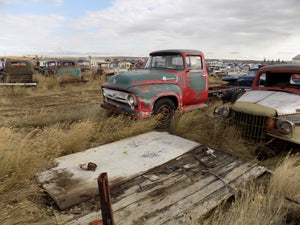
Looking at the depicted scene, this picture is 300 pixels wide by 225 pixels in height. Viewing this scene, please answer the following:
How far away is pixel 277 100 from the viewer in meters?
4.05

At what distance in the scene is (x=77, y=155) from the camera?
379 cm

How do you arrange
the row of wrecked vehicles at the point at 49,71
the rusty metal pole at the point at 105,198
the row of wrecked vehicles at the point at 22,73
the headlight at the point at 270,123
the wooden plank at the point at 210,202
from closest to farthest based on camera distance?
the rusty metal pole at the point at 105,198 < the wooden plank at the point at 210,202 < the headlight at the point at 270,123 < the row of wrecked vehicles at the point at 22,73 < the row of wrecked vehicles at the point at 49,71

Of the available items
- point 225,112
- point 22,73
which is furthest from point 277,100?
point 22,73

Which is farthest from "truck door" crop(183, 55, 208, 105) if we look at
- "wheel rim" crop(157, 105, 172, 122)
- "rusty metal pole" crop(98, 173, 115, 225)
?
"rusty metal pole" crop(98, 173, 115, 225)

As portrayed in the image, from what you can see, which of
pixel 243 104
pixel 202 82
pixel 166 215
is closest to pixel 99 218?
pixel 166 215

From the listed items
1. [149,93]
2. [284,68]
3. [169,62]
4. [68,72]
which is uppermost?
[169,62]

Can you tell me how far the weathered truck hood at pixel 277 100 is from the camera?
3.80 metres

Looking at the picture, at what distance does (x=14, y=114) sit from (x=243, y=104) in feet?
23.8

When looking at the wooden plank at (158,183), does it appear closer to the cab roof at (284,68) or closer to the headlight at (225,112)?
the headlight at (225,112)

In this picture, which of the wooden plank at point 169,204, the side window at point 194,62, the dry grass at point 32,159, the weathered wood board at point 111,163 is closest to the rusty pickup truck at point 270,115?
the weathered wood board at point 111,163

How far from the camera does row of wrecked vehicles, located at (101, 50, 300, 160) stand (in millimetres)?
3789

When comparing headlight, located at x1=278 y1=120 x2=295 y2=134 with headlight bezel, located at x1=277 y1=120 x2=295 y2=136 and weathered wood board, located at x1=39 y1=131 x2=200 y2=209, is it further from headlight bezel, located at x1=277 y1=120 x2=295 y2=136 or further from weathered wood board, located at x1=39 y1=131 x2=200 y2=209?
weathered wood board, located at x1=39 y1=131 x2=200 y2=209

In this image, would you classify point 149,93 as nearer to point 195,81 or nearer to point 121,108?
point 121,108

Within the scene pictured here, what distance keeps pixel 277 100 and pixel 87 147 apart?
407 centimetres
